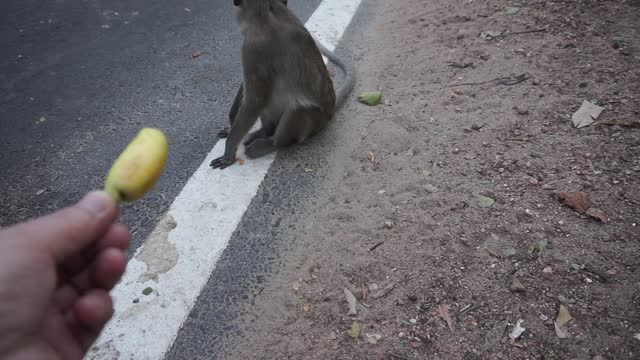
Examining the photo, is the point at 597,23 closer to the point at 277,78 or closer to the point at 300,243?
the point at 277,78

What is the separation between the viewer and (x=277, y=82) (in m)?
2.99

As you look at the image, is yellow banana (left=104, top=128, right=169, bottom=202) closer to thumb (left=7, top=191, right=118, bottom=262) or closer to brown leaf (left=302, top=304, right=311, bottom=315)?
thumb (left=7, top=191, right=118, bottom=262)

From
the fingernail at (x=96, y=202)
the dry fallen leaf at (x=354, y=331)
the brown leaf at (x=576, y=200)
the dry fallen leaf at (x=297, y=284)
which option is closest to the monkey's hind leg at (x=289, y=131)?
the dry fallen leaf at (x=297, y=284)

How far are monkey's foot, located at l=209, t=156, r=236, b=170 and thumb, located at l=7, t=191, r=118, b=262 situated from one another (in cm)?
158

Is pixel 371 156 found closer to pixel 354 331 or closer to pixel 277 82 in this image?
pixel 277 82

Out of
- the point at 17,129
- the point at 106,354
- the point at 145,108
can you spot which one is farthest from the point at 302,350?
the point at 17,129

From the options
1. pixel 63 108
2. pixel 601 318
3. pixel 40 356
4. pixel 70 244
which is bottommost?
pixel 601 318

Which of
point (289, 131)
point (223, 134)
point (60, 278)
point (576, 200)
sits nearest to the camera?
point (60, 278)

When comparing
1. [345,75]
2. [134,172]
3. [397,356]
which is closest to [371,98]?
[345,75]

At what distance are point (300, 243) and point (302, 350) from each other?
60 centimetres

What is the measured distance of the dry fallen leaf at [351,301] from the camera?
78.8 inches

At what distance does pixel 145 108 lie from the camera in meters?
3.27

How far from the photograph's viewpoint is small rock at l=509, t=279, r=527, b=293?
200 centimetres

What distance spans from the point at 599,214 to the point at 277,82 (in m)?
1.97
